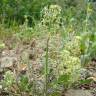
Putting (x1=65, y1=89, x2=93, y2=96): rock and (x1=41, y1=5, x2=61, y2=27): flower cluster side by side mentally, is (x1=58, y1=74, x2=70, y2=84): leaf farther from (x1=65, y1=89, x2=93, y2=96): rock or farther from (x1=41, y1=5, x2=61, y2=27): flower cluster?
(x1=41, y1=5, x2=61, y2=27): flower cluster

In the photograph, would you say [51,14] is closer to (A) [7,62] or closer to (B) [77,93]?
(B) [77,93]

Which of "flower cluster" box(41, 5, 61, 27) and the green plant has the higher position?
"flower cluster" box(41, 5, 61, 27)

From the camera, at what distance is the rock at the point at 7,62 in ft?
11.5

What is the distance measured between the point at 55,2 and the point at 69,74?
5.19m

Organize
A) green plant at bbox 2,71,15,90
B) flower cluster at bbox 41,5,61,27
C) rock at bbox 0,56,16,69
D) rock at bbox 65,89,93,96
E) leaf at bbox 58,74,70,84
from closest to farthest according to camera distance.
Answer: flower cluster at bbox 41,5,61,27 → green plant at bbox 2,71,15,90 → leaf at bbox 58,74,70,84 → rock at bbox 65,89,93,96 → rock at bbox 0,56,16,69

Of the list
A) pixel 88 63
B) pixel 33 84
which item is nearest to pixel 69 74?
pixel 33 84

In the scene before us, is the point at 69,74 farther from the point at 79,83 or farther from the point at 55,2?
the point at 55,2

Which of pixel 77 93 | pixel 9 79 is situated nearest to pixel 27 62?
pixel 9 79

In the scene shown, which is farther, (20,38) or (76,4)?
(76,4)

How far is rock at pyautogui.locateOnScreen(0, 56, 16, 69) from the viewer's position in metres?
3.50

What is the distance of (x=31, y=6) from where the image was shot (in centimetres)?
704

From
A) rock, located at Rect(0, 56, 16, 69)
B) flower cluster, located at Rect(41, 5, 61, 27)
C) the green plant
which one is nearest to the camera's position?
flower cluster, located at Rect(41, 5, 61, 27)

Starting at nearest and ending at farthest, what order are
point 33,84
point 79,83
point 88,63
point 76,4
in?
point 33,84
point 79,83
point 88,63
point 76,4

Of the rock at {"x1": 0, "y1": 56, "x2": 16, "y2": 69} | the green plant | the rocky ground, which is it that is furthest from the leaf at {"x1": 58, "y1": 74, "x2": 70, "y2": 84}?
the rock at {"x1": 0, "y1": 56, "x2": 16, "y2": 69}
